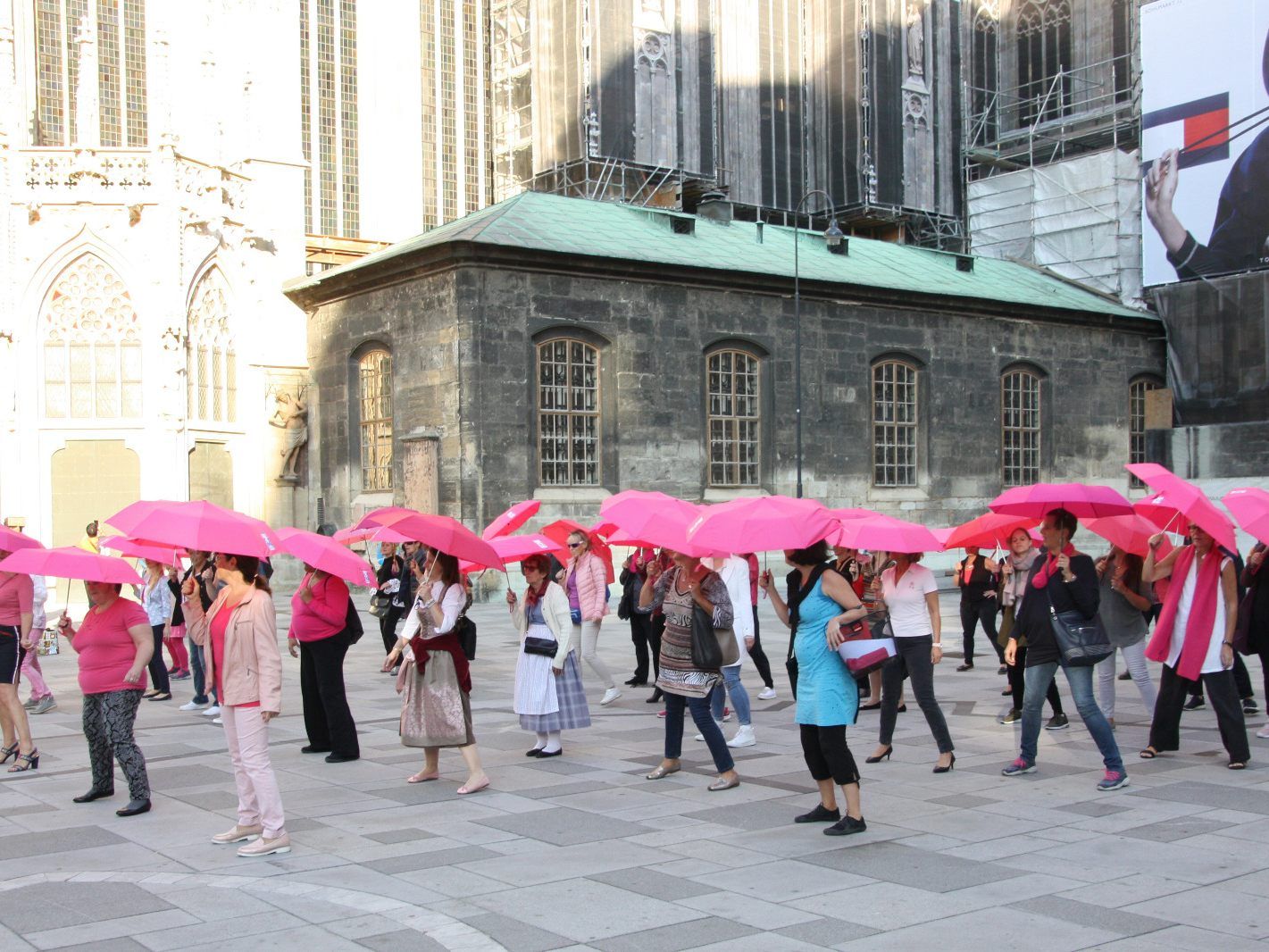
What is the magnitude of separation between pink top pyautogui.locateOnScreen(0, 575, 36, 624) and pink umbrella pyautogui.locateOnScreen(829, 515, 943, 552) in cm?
613

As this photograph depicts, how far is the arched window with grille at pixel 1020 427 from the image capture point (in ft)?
117

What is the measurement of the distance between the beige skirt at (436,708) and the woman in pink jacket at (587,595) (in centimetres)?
398

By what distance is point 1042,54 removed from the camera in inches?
1993

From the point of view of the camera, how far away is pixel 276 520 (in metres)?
31.2

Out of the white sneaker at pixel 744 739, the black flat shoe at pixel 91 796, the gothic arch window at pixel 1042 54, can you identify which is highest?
the gothic arch window at pixel 1042 54

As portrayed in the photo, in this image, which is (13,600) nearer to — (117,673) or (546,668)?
(117,673)

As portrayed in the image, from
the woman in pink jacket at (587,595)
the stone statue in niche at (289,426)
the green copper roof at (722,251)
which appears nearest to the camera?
the woman in pink jacket at (587,595)

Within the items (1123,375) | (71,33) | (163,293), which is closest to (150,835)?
(163,293)

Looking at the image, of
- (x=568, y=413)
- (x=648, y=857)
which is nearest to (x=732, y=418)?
(x=568, y=413)

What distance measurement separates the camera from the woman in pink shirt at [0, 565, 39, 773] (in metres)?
10.6

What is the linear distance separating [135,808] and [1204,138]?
1349 inches

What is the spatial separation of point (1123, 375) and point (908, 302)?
8175mm

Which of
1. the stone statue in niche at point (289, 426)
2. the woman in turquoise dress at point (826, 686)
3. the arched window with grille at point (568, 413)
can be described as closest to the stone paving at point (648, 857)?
the woman in turquoise dress at point (826, 686)

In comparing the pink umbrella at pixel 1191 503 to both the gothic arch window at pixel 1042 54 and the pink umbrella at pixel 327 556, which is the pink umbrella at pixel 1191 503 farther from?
the gothic arch window at pixel 1042 54
